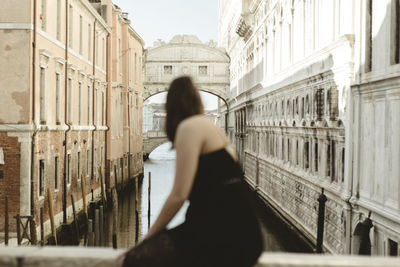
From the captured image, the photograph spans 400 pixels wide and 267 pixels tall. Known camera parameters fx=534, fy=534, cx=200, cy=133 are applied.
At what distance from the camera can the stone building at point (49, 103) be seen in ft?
34.1

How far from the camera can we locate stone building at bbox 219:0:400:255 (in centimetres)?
728

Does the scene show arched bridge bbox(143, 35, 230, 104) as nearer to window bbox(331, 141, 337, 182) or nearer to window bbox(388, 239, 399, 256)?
window bbox(331, 141, 337, 182)

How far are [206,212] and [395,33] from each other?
6015mm

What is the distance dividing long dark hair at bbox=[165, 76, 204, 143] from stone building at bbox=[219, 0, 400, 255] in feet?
17.2

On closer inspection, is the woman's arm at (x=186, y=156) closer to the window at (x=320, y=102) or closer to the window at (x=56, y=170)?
the window at (x=320, y=102)

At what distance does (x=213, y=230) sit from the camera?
6.47 feet

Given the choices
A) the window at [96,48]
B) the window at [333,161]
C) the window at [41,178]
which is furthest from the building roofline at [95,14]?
the window at [333,161]

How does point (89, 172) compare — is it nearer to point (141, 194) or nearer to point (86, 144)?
point (86, 144)

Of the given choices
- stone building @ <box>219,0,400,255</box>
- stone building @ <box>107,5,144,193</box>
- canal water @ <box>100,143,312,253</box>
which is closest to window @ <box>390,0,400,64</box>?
stone building @ <box>219,0,400,255</box>

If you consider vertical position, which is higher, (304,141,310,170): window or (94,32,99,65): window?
(94,32,99,65): window

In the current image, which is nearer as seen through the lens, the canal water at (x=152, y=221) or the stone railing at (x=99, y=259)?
the stone railing at (x=99, y=259)

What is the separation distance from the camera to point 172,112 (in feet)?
7.01

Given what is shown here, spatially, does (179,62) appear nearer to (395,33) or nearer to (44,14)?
(44,14)

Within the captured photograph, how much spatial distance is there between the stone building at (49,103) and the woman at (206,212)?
8.97m
